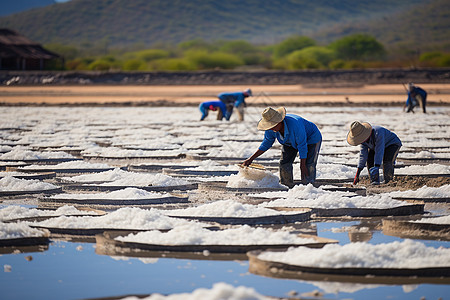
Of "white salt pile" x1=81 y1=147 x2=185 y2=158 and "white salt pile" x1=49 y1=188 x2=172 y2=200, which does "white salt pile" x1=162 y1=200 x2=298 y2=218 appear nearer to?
"white salt pile" x1=49 y1=188 x2=172 y2=200

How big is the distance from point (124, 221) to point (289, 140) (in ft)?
6.92

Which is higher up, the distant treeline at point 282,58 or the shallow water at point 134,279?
the distant treeline at point 282,58

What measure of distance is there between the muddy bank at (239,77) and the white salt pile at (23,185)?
86.5 ft

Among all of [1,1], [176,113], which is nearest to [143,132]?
[176,113]

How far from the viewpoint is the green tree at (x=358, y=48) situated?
6050 cm

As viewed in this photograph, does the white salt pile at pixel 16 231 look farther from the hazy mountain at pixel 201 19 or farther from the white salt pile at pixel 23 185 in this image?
the hazy mountain at pixel 201 19

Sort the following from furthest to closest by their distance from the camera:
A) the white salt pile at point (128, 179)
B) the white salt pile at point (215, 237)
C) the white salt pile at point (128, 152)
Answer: the white salt pile at point (128, 152) < the white salt pile at point (128, 179) < the white salt pile at point (215, 237)

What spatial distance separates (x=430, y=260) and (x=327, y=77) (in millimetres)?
30679

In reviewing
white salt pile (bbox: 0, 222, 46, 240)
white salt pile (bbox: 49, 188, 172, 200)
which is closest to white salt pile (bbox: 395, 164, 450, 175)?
white salt pile (bbox: 49, 188, 172, 200)

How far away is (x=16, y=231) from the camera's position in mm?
5309

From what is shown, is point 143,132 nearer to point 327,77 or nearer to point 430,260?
point 430,260

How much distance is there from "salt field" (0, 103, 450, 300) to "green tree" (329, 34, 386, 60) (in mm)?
51092

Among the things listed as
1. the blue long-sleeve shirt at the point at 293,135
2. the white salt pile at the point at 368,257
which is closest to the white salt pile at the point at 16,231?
the white salt pile at the point at 368,257

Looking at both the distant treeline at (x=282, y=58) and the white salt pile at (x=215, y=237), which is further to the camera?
the distant treeline at (x=282, y=58)
